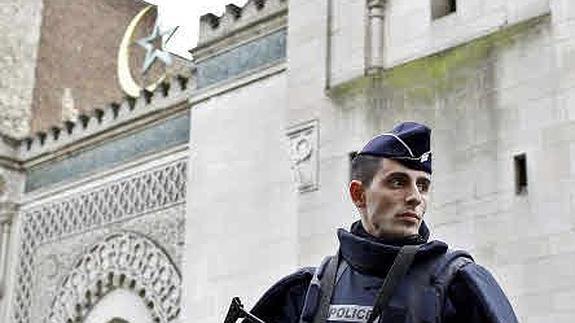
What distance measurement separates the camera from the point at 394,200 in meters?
1.69

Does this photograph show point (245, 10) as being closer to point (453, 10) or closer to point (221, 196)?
point (221, 196)

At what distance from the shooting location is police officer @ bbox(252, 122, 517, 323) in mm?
1611

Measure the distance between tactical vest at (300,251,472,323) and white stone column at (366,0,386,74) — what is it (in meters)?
5.15

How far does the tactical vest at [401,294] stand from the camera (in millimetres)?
1609

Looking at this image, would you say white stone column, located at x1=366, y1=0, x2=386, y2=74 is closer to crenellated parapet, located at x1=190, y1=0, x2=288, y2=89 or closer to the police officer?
crenellated parapet, located at x1=190, y1=0, x2=288, y2=89

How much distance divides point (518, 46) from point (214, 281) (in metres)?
3.25

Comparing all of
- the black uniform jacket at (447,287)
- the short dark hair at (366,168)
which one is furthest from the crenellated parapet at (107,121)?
the short dark hair at (366,168)

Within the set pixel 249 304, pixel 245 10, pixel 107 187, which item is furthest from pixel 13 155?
pixel 249 304

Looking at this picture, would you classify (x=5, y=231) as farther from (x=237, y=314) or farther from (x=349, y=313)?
(x=349, y=313)

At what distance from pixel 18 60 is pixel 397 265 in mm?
11263

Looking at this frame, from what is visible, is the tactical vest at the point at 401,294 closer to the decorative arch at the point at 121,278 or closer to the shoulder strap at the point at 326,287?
the shoulder strap at the point at 326,287

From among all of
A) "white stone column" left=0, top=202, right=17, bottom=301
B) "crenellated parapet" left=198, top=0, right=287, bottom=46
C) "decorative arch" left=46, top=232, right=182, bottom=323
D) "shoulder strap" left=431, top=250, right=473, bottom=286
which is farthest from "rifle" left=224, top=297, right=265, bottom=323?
"white stone column" left=0, top=202, right=17, bottom=301

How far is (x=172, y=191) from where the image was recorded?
9383mm

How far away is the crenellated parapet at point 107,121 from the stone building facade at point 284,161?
0.9 inches
